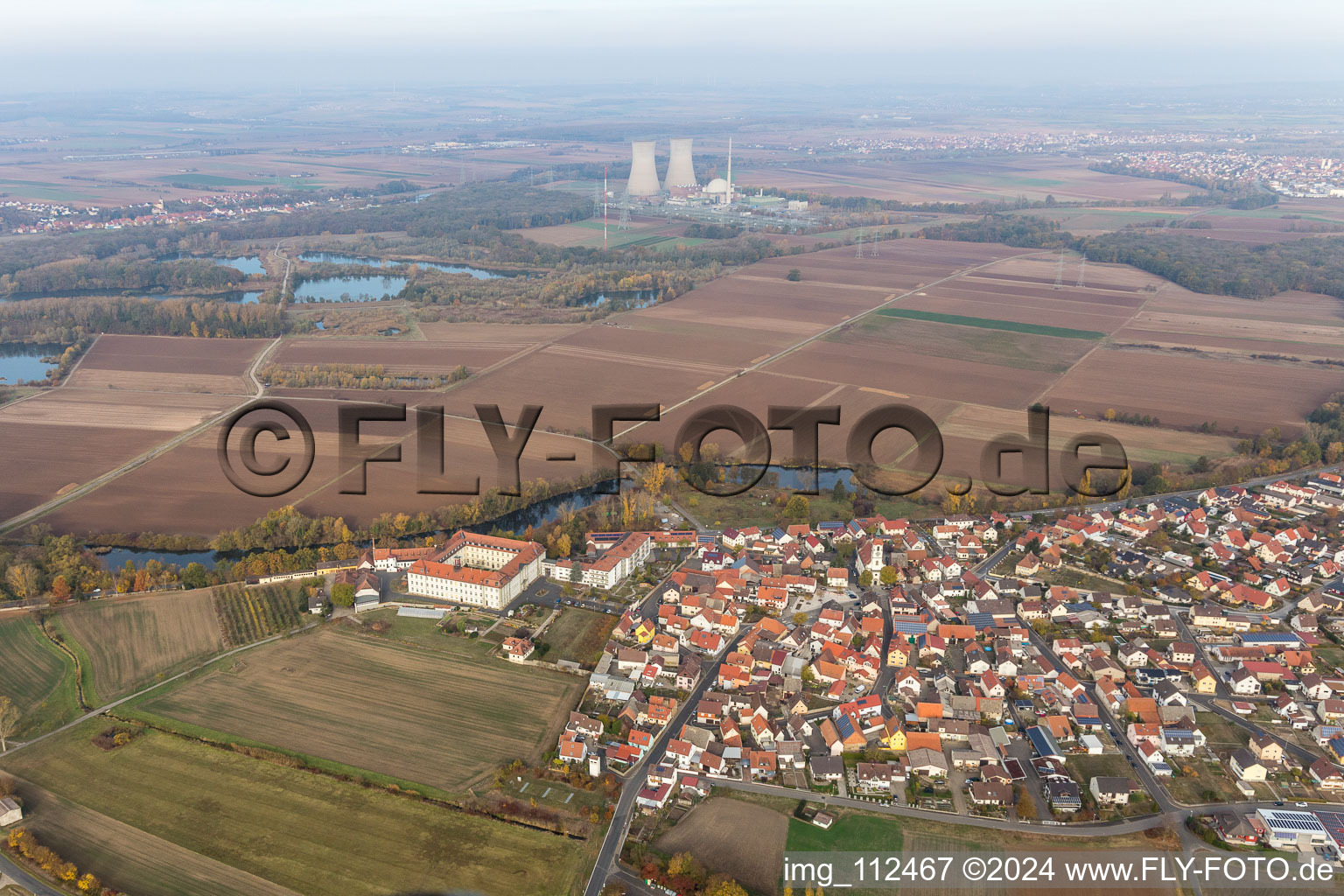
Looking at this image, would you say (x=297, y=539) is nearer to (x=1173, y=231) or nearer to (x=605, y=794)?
(x=605, y=794)

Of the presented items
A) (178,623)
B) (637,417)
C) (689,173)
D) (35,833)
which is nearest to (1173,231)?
(689,173)

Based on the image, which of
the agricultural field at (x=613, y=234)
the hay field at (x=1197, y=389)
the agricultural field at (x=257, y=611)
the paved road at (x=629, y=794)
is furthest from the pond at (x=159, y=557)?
the agricultural field at (x=613, y=234)

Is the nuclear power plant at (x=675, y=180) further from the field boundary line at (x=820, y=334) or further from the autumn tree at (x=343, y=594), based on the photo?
the autumn tree at (x=343, y=594)

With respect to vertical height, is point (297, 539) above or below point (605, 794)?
above

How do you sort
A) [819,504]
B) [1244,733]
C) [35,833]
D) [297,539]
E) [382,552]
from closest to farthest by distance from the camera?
[35,833], [1244,733], [382,552], [297,539], [819,504]

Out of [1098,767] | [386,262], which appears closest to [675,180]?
[386,262]

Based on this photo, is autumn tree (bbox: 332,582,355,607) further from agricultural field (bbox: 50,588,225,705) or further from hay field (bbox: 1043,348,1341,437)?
hay field (bbox: 1043,348,1341,437)

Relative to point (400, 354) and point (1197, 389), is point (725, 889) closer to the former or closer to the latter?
point (1197, 389)
